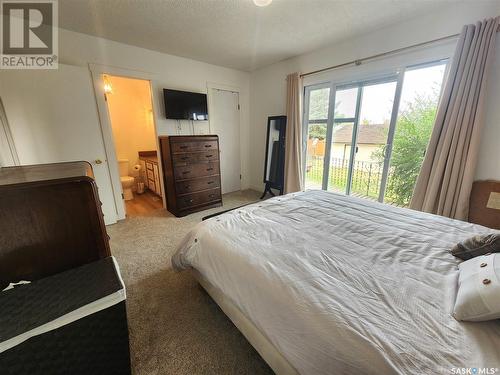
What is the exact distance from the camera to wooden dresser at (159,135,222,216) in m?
3.05

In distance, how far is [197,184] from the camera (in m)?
3.34

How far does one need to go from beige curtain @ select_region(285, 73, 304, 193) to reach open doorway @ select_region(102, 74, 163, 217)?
2.48 metres

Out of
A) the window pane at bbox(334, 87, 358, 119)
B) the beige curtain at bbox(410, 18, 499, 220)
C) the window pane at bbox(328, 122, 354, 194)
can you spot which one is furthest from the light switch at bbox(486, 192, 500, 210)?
the window pane at bbox(334, 87, 358, 119)

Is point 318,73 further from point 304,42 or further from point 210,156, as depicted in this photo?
point 210,156

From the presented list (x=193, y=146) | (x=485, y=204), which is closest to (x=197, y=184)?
(x=193, y=146)

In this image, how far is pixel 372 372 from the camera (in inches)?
24.9

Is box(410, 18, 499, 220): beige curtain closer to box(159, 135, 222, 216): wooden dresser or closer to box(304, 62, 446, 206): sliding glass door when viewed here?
box(304, 62, 446, 206): sliding glass door

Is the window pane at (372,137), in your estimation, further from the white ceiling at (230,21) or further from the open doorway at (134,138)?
the open doorway at (134,138)

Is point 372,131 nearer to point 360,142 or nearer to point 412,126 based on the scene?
point 360,142

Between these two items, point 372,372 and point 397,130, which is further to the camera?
point 397,130

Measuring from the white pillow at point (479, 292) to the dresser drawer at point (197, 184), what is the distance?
305cm

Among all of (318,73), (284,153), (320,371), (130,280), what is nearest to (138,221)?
(130,280)

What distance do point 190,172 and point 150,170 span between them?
143cm

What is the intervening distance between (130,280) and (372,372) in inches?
75.7
